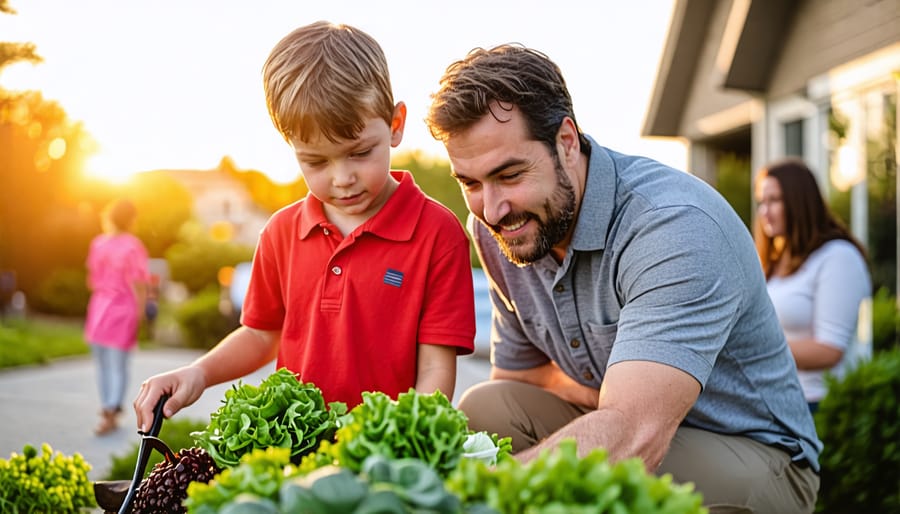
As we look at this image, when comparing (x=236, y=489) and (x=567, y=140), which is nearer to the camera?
(x=236, y=489)

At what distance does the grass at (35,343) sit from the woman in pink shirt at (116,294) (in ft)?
11.7

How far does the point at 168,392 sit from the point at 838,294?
127 inches

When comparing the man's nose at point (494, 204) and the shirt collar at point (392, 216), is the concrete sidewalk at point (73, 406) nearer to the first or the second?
the shirt collar at point (392, 216)

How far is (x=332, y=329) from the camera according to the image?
243 centimetres

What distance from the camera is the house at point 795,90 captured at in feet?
20.7

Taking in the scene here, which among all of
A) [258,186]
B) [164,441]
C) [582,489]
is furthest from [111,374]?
[258,186]

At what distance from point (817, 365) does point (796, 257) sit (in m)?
0.59

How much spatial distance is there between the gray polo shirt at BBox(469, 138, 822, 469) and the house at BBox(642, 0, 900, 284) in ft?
14.3

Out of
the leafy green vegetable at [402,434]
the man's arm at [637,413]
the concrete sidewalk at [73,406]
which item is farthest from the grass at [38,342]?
the leafy green vegetable at [402,434]

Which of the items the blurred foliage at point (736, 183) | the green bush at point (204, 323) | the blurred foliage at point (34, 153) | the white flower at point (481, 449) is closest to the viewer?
the white flower at point (481, 449)

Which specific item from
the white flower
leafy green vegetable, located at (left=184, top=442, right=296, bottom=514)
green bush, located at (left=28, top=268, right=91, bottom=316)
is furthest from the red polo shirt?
green bush, located at (left=28, top=268, right=91, bottom=316)

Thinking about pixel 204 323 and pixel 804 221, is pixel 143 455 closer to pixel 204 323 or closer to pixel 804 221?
pixel 804 221

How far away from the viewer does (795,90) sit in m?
7.64

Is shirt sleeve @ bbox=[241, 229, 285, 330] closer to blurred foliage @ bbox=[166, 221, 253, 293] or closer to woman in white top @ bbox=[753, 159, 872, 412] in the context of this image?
woman in white top @ bbox=[753, 159, 872, 412]
